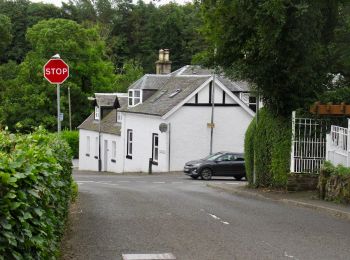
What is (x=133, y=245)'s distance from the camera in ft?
34.3

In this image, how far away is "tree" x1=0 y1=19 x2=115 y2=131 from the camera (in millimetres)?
64125

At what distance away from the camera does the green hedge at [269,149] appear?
21250mm

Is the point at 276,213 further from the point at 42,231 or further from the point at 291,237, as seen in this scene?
the point at 42,231

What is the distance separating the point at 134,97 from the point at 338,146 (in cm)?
3273

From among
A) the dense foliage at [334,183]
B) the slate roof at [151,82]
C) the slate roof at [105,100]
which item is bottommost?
the dense foliage at [334,183]

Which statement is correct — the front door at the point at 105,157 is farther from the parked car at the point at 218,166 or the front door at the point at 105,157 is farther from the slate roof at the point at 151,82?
the parked car at the point at 218,166

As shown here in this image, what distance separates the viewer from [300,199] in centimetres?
1861

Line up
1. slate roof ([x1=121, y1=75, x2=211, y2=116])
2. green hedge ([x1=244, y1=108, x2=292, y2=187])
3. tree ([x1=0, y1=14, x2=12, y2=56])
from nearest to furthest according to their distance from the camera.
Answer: green hedge ([x1=244, y1=108, x2=292, y2=187]) → slate roof ([x1=121, y1=75, x2=211, y2=116]) → tree ([x1=0, y1=14, x2=12, y2=56])

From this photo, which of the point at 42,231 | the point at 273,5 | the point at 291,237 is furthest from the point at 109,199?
the point at 42,231

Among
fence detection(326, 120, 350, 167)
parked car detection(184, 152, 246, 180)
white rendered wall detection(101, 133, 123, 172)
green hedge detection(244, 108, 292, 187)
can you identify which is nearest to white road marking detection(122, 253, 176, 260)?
fence detection(326, 120, 350, 167)

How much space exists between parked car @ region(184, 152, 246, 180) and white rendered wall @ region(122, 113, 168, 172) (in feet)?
19.7

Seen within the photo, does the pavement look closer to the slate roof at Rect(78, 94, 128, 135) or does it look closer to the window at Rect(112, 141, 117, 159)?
the window at Rect(112, 141, 117, 159)

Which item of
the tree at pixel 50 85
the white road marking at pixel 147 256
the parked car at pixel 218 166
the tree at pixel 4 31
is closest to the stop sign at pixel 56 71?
the white road marking at pixel 147 256

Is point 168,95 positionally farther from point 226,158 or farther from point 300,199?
point 300,199
